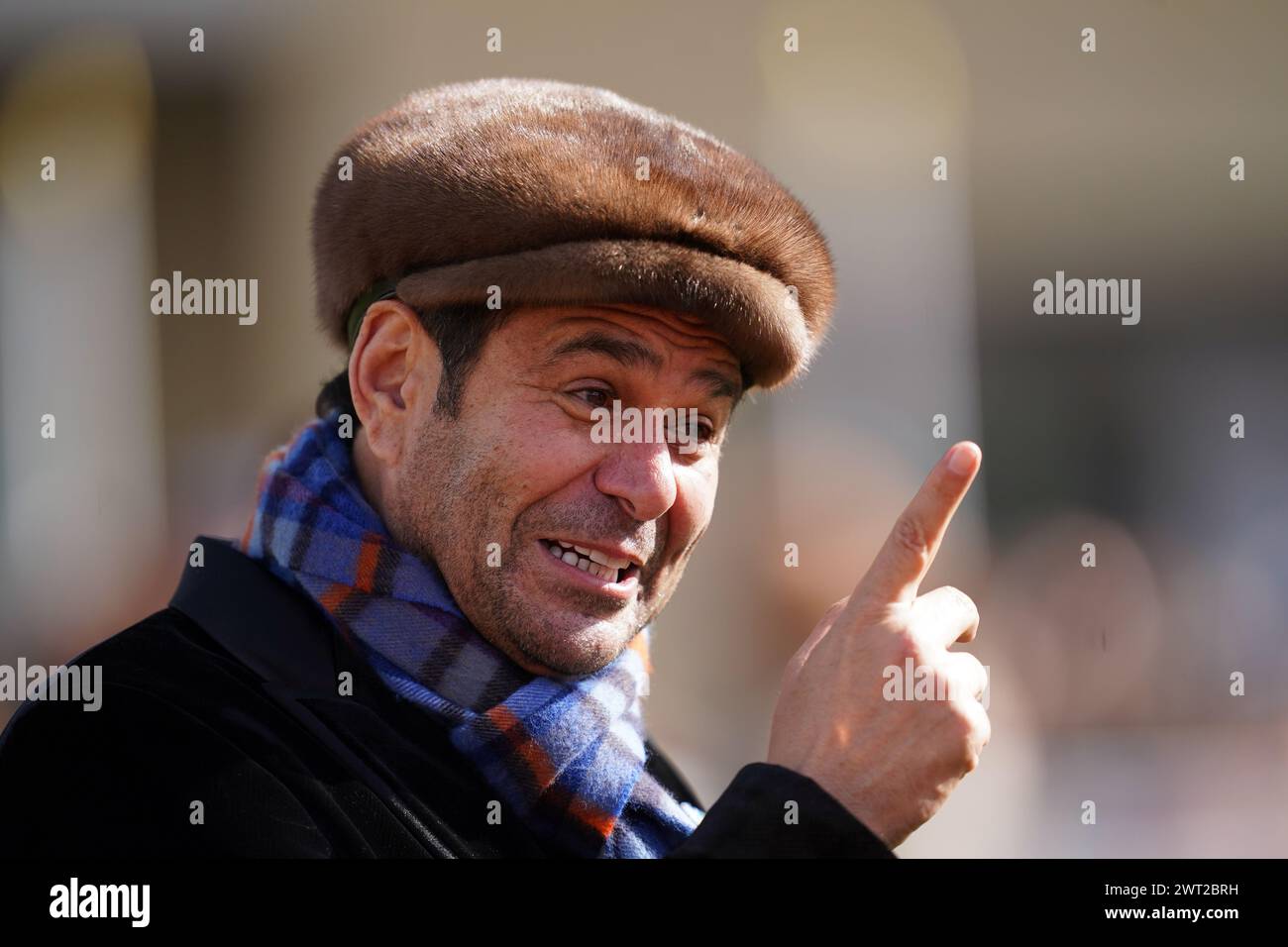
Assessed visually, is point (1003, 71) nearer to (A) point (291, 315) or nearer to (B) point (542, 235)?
(A) point (291, 315)

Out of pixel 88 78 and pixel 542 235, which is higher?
pixel 88 78

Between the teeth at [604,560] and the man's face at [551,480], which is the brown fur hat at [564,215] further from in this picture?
the teeth at [604,560]

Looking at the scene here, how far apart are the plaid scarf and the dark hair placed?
0.24 metres

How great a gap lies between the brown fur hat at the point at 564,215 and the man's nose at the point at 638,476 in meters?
0.24

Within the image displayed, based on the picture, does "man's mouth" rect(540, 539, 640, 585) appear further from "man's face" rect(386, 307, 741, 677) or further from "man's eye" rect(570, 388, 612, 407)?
"man's eye" rect(570, 388, 612, 407)

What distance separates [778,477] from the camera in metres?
6.17

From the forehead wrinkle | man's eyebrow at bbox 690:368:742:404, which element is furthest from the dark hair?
man's eyebrow at bbox 690:368:742:404

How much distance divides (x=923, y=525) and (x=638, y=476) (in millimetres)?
486

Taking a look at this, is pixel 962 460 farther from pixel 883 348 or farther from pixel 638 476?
pixel 883 348

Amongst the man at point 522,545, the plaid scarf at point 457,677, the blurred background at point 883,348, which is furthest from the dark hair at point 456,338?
the blurred background at point 883,348

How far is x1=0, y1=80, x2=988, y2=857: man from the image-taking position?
6.17 ft
